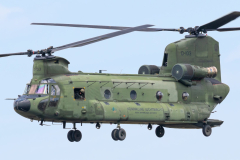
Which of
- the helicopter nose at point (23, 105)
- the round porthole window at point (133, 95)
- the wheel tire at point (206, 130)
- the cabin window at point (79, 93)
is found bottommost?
the wheel tire at point (206, 130)

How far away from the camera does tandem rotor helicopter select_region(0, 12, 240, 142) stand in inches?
1249

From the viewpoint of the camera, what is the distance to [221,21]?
35312 mm

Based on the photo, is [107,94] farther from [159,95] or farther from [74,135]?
[159,95]

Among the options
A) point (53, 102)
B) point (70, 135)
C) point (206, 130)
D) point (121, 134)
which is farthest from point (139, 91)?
point (53, 102)

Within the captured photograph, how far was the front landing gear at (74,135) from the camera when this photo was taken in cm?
3416

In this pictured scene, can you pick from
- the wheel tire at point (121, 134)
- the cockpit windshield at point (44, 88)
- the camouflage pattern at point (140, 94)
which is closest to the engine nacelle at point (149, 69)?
the camouflage pattern at point (140, 94)

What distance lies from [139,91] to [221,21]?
6.43 meters

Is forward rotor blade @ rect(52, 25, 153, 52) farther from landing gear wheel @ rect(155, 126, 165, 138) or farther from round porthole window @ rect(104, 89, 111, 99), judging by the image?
landing gear wheel @ rect(155, 126, 165, 138)

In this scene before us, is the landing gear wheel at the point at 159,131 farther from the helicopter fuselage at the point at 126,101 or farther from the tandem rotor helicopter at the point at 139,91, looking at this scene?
the helicopter fuselage at the point at 126,101

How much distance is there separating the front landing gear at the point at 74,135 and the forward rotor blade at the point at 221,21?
1011cm

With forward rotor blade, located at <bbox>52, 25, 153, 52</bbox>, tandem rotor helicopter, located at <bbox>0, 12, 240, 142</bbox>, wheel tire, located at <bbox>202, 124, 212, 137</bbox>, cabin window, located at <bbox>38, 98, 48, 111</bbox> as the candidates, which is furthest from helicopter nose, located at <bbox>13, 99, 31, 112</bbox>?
wheel tire, located at <bbox>202, 124, 212, 137</bbox>

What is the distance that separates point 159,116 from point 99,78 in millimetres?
4173

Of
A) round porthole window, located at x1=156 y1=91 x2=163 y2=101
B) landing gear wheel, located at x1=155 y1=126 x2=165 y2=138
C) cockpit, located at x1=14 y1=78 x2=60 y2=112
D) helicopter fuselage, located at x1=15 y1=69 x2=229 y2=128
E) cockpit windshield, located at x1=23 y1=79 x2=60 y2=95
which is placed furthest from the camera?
landing gear wheel, located at x1=155 y1=126 x2=165 y2=138

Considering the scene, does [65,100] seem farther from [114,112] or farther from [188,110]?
[188,110]
